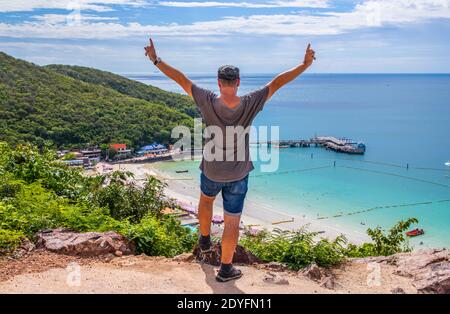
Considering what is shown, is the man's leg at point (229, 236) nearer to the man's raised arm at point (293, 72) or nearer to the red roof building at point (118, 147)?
the man's raised arm at point (293, 72)

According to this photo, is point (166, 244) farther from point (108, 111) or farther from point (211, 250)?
point (108, 111)

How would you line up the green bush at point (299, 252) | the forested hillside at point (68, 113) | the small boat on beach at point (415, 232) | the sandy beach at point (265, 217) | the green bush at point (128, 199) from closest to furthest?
1. the green bush at point (299, 252)
2. the green bush at point (128, 199)
3. the sandy beach at point (265, 217)
4. the small boat on beach at point (415, 232)
5. the forested hillside at point (68, 113)

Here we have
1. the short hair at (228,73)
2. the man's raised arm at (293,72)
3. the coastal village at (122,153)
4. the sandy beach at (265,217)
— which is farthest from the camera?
the coastal village at (122,153)

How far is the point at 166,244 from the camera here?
5.04 m

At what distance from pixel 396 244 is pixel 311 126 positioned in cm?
7036

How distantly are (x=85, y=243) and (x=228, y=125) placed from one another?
1.85 m

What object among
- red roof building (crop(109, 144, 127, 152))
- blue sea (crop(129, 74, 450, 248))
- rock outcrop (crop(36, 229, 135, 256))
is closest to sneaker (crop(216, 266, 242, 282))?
rock outcrop (crop(36, 229, 135, 256))

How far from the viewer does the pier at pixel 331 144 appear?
5375 cm

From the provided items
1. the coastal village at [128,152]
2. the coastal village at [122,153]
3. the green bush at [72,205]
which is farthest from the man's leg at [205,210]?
the coastal village at [122,153]

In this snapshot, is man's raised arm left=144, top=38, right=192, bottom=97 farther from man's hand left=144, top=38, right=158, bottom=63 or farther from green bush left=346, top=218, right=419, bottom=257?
green bush left=346, top=218, right=419, bottom=257

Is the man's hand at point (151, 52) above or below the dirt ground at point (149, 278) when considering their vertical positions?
above

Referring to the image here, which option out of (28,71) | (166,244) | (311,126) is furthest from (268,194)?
(311,126)

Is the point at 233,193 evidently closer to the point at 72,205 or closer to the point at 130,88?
the point at 72,205

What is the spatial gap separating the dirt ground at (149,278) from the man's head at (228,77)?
1507 mm
